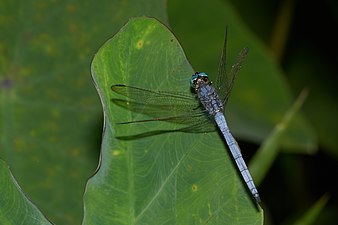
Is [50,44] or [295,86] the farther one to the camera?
[295,86]

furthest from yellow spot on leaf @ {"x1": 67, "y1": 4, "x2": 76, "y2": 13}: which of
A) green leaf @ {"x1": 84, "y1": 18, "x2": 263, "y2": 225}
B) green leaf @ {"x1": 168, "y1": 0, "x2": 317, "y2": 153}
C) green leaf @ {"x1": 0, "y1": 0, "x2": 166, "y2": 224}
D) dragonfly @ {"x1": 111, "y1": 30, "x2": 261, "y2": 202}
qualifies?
green leaf @ {"x1": 168, "y1": 0, "x2": 317, "y2": 153}

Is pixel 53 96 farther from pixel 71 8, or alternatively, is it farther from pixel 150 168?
pixel 150 168

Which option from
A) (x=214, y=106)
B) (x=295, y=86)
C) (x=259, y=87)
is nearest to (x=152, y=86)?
(x=214, y=106)

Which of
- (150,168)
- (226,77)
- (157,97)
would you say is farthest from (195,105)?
(150,168)

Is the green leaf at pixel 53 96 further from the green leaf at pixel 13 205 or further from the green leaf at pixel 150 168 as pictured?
the green leaf at pixel 13 205

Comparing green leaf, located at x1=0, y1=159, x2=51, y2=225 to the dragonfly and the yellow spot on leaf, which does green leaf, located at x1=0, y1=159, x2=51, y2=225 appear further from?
the yellow spot on leaf

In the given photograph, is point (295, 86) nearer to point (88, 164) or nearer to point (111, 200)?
point (88, 164)
